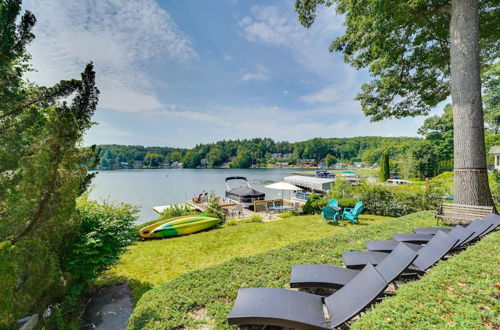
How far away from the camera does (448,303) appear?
6.98 ft

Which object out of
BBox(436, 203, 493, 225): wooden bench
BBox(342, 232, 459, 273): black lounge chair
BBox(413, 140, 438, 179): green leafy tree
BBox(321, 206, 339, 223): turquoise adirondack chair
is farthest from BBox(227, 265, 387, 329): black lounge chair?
BBox(413, 140, 438, 179): green leafy tree

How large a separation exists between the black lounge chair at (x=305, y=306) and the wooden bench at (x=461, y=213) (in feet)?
19.6

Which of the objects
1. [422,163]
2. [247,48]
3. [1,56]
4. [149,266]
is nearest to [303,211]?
[149,266]

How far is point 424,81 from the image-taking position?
10.6 metres

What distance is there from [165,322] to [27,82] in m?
10.4

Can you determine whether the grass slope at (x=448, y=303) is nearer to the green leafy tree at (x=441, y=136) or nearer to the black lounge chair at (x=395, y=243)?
the black lounge chair at (x=395, y=243)

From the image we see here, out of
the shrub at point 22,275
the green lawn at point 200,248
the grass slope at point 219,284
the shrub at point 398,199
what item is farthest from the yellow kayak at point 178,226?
the shrub at point 398,199

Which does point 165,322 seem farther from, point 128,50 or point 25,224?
point 128,50

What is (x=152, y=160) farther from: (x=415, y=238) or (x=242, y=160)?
(x=415, y=238)

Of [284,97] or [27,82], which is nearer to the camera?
[27,82]

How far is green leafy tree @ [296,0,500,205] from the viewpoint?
6473mm

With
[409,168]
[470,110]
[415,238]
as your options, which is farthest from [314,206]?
[409,168]

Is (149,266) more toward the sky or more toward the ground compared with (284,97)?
more toward the ground

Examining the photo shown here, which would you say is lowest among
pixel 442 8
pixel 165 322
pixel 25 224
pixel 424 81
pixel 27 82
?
pixel 165 322
